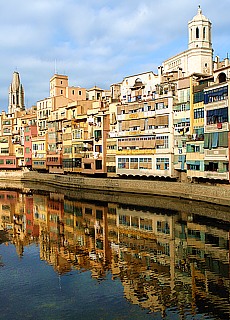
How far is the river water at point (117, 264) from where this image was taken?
17031mm

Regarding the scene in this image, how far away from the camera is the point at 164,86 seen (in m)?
47.7

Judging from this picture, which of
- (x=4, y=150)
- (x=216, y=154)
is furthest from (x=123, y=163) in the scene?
(x=4, y=150)

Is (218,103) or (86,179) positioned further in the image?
(86,179)

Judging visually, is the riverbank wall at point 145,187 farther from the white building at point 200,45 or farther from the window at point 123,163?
the white building at point 200,45

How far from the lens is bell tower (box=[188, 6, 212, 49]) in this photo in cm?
6894

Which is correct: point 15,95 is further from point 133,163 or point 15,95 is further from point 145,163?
point 145,163

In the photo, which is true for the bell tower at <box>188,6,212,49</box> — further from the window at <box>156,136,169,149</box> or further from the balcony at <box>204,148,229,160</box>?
the balcony at <box>204,148,229,160</box>

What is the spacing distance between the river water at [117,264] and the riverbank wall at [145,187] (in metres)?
1.51

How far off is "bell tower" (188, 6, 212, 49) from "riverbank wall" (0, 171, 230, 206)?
32.4 m

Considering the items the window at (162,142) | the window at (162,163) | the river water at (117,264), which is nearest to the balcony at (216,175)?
the river water at (117,264)

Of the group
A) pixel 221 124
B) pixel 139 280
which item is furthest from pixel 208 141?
pixel 139 280

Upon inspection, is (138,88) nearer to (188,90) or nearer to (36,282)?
(188,90)

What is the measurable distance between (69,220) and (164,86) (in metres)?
20.8

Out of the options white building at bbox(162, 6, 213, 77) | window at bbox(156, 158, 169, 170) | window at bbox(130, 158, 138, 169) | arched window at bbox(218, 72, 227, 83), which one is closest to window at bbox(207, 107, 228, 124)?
arched window at bbox(218, 72, 227, 83)
